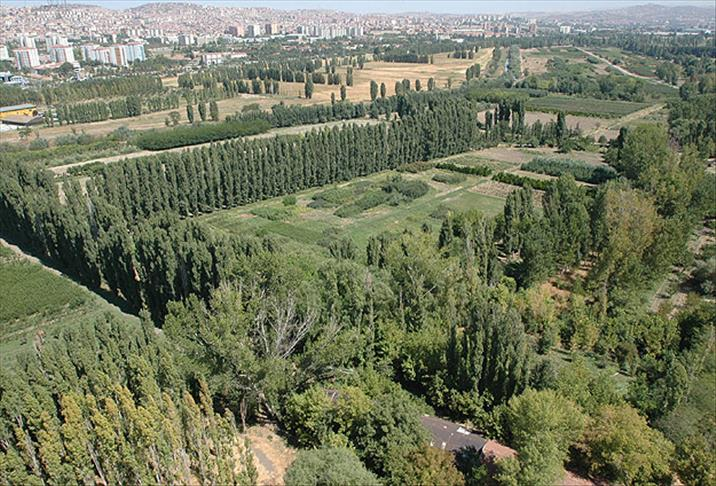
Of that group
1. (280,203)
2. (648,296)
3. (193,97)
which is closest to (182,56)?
(193,97)

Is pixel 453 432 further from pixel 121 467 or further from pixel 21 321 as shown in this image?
pixel 21 321

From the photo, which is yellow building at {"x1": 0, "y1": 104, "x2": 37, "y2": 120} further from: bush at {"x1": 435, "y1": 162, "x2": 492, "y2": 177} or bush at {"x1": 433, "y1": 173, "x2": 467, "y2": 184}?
bush at {"x1": 433, "y1": 173, "x2": 467, "y2": 184}

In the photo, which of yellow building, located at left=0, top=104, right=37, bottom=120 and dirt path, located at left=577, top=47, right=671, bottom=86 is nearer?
yellow building, located at left=0, top=104, right=37, bottom=120

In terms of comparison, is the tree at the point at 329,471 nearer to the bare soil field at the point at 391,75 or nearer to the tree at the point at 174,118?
the tree at the point at 174,118

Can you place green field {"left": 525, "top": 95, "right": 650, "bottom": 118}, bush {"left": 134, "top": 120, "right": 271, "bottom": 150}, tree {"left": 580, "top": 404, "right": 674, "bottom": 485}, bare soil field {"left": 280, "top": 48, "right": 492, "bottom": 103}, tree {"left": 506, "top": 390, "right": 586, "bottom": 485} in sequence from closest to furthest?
tree {"left": 506, "top": 390, "right": 586, "bottom": 485} < tree {"left": 580, "top": 404, "right": 674, "bottom": 485} < bush {"left": 134, "top": 120, "right": 271, "bottom": 150} < green field {"left": 525, "top": 95, "right": 650, "bottom": 118} < bare soil field {"left": 280, "top": 48, "right": 492, "bottom": 103}

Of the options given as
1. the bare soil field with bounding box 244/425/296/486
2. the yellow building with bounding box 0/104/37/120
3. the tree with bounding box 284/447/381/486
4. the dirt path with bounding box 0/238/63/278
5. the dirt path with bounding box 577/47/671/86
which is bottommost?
the bare soil field with bounding box 244/425/296/486

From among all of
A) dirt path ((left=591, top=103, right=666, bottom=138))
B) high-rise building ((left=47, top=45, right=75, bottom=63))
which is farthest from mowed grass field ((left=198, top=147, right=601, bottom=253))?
high-rise building ((left=47, top=45, right=75, bottom=63))

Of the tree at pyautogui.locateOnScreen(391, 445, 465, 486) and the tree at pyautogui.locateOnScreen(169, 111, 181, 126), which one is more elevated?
the tree at pyautogui.locateOnScreen(169, 111, 181, 126)
